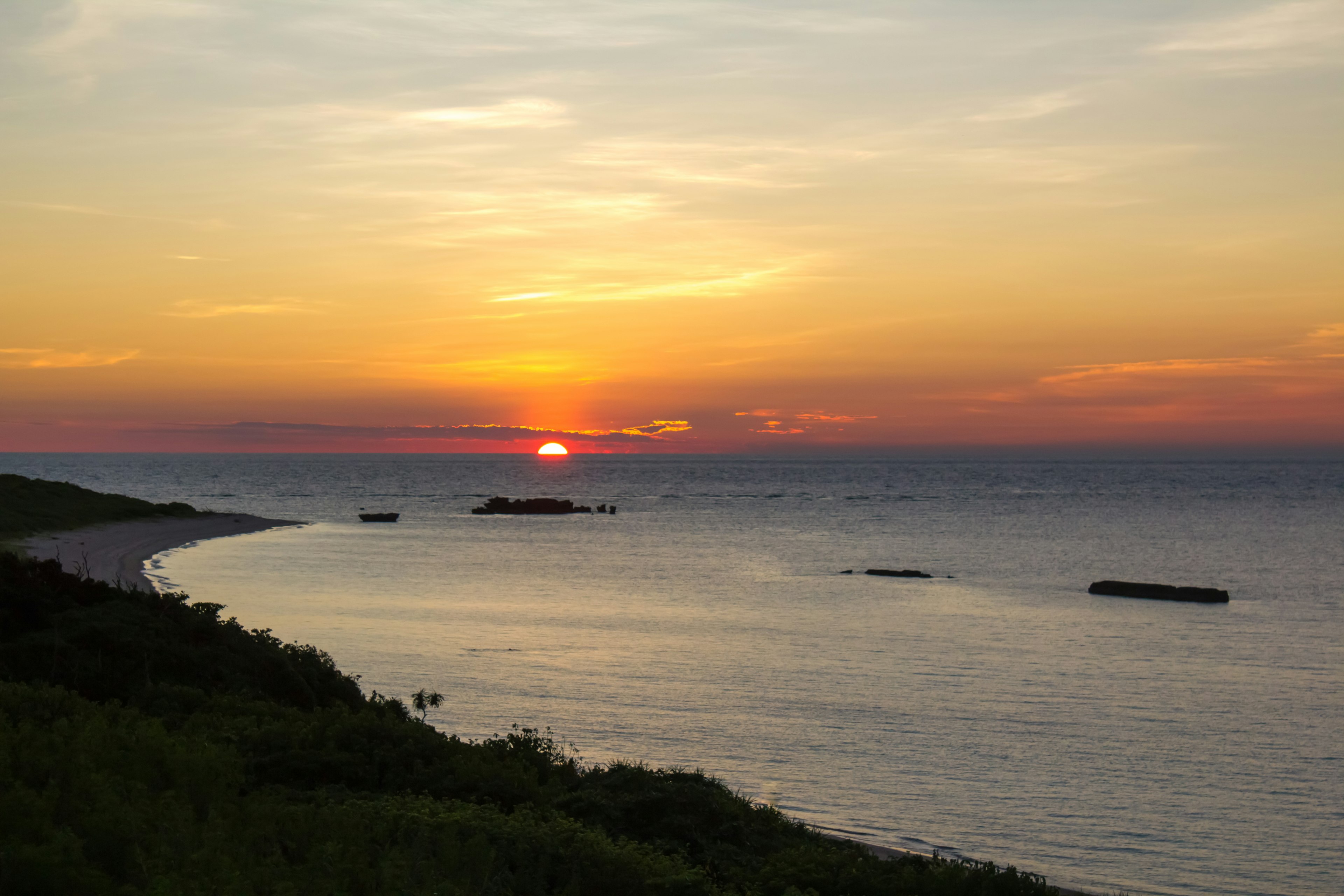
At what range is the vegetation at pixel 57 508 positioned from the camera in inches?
2689

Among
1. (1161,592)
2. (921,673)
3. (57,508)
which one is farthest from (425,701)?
(57,508)

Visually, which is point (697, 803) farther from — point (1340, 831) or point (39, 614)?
point (39, 614)

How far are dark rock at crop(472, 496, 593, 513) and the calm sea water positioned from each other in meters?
42.9

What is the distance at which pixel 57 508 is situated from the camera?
7938 cm

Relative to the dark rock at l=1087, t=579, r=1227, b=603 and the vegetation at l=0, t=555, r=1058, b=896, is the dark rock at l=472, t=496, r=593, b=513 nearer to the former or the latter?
the dark rock at l=1087, t=579, r=1227, b=603

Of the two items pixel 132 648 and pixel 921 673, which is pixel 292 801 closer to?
pixel 132 648

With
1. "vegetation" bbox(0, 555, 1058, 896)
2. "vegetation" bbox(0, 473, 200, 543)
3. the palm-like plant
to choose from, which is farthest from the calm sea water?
"vegetation" bbox(0, 473, 200, 543)

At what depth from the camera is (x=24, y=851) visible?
795 centimetres

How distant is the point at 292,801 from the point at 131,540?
66255 mm

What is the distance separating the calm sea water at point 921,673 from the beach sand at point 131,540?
2.24 meters

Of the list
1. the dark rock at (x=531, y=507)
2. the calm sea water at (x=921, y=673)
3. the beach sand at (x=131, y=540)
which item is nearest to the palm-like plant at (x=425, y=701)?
the calm sea water at (x=921, y=673)

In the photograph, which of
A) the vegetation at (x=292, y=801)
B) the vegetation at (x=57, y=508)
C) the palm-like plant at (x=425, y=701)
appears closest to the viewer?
the vegetation at (x=292, y=801)

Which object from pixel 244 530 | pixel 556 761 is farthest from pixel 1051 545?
pixel 556 761

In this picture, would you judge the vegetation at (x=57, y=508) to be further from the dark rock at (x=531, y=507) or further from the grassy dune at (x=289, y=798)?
the grassy dune at (x=289, y=798)
